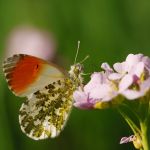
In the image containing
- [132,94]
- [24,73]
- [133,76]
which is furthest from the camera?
[24,73]

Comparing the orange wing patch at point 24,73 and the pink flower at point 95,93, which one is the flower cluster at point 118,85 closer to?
the pink flower at point 95,93

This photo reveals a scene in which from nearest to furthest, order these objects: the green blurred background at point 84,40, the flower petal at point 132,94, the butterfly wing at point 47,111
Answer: the flower petal at point 132,94, the butterfly wing at point 47,111, the green blurred background at point 84,40

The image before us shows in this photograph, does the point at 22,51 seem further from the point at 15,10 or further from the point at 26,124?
the point at 26,124

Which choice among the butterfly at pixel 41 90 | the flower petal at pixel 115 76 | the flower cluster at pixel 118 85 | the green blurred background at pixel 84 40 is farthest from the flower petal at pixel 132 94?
the green blurred background at pixel 84 40

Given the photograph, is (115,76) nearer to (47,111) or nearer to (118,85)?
(118,85)

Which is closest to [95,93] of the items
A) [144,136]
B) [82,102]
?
[82,102]

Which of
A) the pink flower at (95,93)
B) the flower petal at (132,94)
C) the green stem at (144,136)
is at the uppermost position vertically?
the pink flower at (95,93)

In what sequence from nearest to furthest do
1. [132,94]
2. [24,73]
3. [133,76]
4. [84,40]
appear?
[132,94], [133,76], [24,73], [84,40]
